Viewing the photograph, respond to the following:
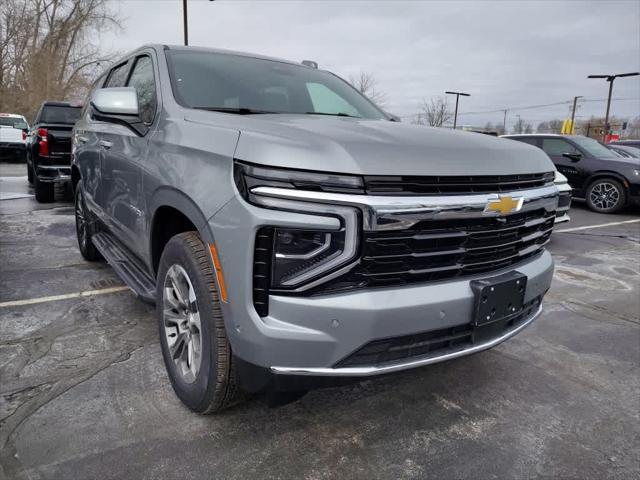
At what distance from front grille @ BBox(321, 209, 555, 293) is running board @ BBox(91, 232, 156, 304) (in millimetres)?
1441

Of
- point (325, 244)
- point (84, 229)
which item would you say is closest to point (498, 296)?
point (325, 244)

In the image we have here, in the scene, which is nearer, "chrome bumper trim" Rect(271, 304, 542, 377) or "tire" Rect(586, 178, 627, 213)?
"chrome bumper trim" Rect(271, 304, 542, 377)

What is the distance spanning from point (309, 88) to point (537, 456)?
8.49 ft

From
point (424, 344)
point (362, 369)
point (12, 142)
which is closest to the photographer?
point (362, 369)

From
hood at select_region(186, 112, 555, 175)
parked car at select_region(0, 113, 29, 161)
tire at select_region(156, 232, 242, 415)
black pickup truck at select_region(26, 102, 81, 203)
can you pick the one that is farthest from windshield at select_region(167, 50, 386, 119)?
parked car at select_region(0, 113, 29, 161)

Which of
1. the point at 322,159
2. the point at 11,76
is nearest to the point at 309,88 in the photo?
the point at 322,159

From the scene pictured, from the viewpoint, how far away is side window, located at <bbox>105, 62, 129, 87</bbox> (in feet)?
12.5

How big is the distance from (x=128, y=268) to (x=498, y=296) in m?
2.43

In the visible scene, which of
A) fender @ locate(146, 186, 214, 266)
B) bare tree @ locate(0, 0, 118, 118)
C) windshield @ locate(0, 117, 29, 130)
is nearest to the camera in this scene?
→ fender @ locate(146, 186, 214, 266)

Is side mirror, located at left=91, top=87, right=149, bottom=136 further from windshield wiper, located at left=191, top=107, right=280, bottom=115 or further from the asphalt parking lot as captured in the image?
the asphalt parking lot

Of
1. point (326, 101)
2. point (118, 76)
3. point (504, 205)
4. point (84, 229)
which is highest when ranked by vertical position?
point (118, 76)

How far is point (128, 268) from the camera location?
3.35 m

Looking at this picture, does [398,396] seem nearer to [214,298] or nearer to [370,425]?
[370,425]

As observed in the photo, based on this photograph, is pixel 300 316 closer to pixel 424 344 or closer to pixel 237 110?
pixel 424 344
